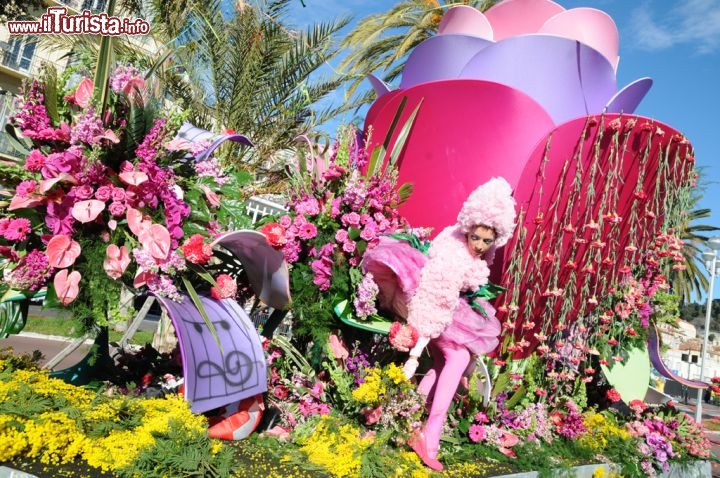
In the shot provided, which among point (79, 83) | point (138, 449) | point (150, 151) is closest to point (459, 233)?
point (150, 151)

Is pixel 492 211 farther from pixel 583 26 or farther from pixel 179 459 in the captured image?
pixel 179 459

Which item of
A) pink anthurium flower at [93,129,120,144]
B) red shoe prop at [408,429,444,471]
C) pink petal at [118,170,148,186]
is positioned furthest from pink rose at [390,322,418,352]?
pink anthurium flower at [93,129,120,144]

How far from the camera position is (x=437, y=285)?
329 cm

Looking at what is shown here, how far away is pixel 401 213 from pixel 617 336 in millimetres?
2402

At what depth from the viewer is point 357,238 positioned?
366 cm

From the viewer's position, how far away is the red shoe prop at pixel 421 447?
10.5 feet

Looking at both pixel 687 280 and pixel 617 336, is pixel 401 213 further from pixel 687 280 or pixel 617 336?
pixel 687 280

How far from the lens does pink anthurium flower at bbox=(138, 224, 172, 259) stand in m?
2.86

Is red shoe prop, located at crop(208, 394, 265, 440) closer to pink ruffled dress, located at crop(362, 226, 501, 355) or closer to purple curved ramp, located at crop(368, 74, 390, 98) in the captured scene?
pink ruffled dress, located at crop(362, 226, 501, 355)

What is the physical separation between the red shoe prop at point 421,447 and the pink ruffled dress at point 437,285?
0.61 metres

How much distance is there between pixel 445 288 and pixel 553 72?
2.01 metres

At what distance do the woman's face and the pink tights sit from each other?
637mm

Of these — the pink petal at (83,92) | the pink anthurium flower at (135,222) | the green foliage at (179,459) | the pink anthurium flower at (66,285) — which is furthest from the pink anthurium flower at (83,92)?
the green foliage at (179,459)

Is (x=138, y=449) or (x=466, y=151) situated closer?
(x=138, y=449)
